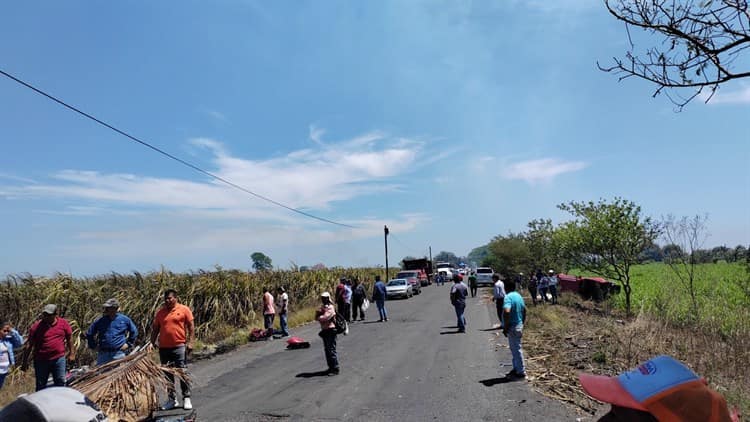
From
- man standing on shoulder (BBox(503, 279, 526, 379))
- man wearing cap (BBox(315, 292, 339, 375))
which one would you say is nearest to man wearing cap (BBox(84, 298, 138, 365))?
man wearing cap (BBox(315, 292, 339, 375))

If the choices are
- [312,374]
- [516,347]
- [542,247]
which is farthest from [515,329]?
[542,247]

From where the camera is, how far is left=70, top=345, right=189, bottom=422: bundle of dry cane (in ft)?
14.1

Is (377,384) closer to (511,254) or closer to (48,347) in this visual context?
(48,347)

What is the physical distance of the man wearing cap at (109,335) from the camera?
7520 millimetres

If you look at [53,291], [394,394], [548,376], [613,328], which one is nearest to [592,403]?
[548,376]

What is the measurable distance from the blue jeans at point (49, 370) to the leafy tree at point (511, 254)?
127 feet

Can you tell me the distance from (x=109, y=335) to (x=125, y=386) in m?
3.56

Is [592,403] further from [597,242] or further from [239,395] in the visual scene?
[597,242]

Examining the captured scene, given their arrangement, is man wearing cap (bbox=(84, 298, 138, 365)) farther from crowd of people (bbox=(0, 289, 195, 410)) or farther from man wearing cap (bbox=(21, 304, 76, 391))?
man wearing cap (bbox=(21, 304, 76, 391))

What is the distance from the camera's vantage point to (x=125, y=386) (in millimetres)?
4582

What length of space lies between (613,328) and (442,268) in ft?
165

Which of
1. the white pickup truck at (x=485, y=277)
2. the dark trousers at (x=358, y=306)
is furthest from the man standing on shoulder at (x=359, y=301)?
the white pickup truck at (x=485, y=277)

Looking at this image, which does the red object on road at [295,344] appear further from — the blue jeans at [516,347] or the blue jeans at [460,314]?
the blue jeans at [516,347]

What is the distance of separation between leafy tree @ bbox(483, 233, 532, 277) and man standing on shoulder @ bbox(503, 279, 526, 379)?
1364 inches
